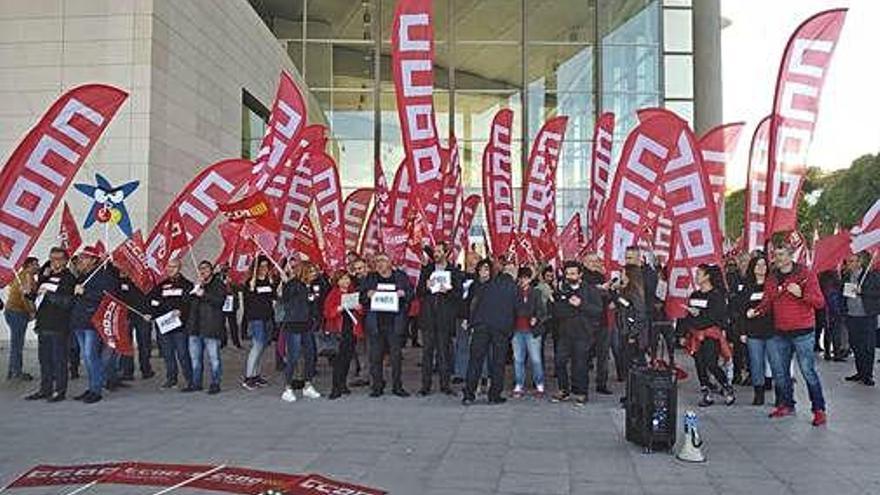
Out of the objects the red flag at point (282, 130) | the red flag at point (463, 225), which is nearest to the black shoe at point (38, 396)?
the red flag at point (282, 130)

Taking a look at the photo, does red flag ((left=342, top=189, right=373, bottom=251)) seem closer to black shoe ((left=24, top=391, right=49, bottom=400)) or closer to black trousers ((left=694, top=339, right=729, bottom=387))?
black shoe ((left=24, top=391, right=49, bottom=400))

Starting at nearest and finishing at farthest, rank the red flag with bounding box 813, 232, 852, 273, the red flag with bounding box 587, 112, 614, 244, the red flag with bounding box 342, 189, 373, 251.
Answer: the red flag with bounding box 813, 232, 852, 273
the red flag with bounding box 587, 112, 614, 244
the red flag with bounding box 342, 189, 373, 251

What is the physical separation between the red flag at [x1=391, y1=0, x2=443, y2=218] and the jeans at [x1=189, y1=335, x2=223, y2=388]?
3.39 meters

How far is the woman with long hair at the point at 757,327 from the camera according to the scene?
930cm

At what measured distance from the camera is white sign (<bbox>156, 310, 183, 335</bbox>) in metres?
11.0

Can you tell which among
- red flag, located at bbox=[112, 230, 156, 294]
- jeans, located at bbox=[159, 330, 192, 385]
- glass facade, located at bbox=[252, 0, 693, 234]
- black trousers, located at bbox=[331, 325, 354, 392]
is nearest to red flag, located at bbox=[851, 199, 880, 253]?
black trousers, located at bbox=[331, 325, 354, 392]

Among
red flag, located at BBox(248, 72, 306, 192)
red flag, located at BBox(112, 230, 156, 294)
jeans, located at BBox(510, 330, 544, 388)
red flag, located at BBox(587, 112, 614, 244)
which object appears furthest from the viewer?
red flag, located at BBox(587, 112, 614, 244)

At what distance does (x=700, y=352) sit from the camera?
383 inches

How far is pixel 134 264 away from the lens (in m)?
11.6

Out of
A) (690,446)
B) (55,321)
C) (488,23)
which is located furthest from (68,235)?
(488,23)

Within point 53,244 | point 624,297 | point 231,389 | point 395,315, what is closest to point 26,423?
point 231,389

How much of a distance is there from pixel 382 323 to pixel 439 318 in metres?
0.76

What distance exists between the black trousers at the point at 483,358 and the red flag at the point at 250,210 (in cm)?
307

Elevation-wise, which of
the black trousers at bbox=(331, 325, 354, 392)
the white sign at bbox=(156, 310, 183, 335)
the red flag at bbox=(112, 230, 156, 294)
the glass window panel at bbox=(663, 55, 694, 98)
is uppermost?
the glass window panel at bbox=(663, 55, 694, 98)
